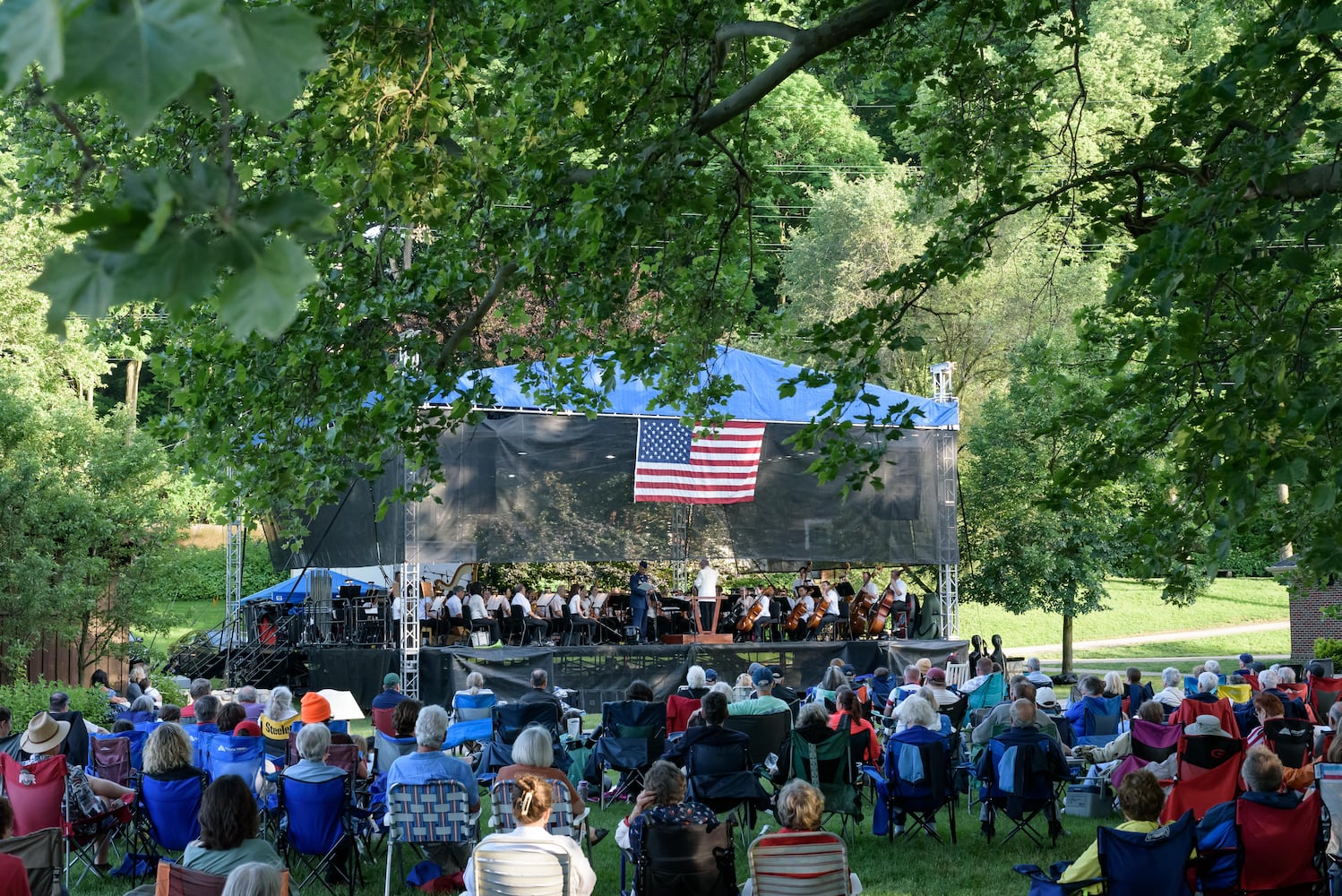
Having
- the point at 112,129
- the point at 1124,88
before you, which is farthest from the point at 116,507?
the point at 1124,88

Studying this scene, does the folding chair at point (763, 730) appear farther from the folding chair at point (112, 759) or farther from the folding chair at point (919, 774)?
the folding chair at point (112, 759)

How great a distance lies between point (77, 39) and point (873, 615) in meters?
20.4

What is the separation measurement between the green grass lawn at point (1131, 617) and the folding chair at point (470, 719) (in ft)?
75.5

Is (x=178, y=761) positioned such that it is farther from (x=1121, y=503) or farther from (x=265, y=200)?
(x=1121, y=503)

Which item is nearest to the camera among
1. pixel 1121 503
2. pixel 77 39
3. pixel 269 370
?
pixel 77 39

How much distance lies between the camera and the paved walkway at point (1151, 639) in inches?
1231

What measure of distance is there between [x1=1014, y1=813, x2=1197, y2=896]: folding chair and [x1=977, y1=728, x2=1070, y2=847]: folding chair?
2918 millimetres

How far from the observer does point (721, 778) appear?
8.50 meters

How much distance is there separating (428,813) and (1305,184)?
555 cm

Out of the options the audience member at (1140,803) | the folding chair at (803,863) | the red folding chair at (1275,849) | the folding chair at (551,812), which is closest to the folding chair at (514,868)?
the folding chair at (803,863)

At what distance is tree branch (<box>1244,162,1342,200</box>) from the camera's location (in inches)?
222

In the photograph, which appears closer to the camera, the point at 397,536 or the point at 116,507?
the point at 116,507

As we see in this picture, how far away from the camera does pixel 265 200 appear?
1.36 m

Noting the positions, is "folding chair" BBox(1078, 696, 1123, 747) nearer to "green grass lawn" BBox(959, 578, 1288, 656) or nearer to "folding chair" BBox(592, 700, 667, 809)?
"folding chair" BBox(592, 700, 667, 809)
